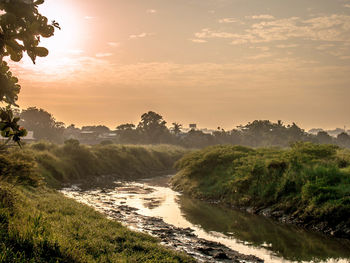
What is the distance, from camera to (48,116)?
10000cm

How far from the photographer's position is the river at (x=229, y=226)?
46.5ft

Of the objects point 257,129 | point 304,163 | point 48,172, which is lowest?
point 48,172

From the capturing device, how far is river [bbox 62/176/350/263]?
14164mm

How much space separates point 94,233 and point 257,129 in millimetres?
112076

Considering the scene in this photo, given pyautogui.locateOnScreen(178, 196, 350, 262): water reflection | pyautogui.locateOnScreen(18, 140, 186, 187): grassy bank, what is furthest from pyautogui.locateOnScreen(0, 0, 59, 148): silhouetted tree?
pyautogui.locateOnScreen(18, 140, 186, 187): grassy bank

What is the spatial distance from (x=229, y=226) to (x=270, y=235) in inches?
97.2

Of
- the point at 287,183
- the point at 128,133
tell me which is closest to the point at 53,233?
the point at 287,183

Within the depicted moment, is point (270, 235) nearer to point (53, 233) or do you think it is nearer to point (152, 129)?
point (53, 233)

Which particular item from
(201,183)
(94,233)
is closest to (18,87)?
(94,233)

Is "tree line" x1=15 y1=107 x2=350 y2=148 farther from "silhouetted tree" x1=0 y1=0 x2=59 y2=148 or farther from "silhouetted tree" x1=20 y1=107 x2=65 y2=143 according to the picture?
"silhouetted tree" x1=0 y1=0 x2=59 y2=148

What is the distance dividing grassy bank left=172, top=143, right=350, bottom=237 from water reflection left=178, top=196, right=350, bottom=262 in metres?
1.30

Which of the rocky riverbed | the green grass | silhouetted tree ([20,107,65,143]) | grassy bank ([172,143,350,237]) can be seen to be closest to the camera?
the green grass

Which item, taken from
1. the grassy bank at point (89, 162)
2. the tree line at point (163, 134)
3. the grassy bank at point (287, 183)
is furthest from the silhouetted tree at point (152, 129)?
the grassy bank at point (287, 183)

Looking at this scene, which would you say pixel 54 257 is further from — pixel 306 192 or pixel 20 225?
pixel 306 192
